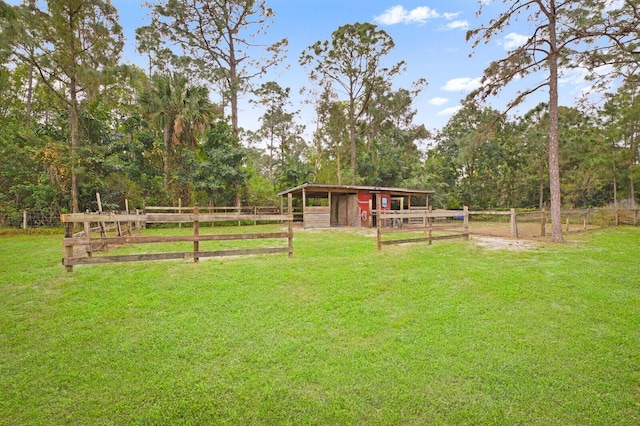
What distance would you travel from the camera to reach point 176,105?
64.4ft

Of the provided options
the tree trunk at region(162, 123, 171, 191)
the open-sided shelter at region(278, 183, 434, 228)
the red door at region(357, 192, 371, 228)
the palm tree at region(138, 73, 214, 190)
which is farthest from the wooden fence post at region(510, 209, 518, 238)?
the tree trunk at region(162, 123, 171, 191)

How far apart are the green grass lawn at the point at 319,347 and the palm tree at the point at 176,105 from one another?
614 inches

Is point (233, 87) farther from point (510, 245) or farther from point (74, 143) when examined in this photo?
point (510, 245)

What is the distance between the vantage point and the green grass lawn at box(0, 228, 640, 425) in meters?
2.31

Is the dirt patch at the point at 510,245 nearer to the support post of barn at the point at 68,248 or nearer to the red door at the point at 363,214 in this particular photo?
the red door at the point at 363,214

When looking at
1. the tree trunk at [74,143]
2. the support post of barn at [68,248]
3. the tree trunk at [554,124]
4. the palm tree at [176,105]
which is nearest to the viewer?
the support post of barn at [68,248]

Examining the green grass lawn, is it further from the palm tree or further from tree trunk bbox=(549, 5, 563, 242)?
the palm tree

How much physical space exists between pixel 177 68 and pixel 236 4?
23.6 feet

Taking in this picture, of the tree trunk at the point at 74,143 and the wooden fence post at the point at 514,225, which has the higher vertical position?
the tree trunk at the point at 74,143

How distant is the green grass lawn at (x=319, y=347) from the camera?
2309 millimetres

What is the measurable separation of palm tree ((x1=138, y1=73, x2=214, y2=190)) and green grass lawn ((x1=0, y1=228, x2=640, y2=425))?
15.6 m

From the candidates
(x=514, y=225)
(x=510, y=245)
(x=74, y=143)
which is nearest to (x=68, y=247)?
(x=510, y=245)

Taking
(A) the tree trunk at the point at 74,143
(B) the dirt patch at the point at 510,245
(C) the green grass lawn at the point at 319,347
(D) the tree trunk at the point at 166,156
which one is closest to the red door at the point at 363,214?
(B) the dirt patch at the point at 510,245

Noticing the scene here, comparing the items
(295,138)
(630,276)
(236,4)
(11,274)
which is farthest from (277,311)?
(295,138)
